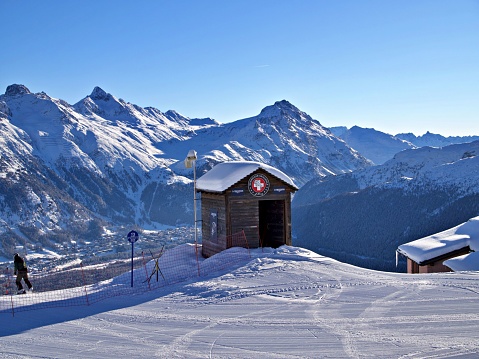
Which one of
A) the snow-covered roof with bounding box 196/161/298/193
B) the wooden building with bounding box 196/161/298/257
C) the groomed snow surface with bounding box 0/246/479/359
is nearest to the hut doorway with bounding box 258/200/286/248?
the wooden building with bounding box 196/161/298/257

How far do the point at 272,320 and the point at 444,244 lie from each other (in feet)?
61.8

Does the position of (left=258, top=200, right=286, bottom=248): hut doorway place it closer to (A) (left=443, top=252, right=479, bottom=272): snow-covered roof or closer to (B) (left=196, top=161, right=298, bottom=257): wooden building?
(B) (left=196, top=161, right=298, bottom=257): wooden building

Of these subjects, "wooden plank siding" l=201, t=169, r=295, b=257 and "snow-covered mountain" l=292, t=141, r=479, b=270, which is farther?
"snow-covered mountain" l=292, t=141, r=479, b=270

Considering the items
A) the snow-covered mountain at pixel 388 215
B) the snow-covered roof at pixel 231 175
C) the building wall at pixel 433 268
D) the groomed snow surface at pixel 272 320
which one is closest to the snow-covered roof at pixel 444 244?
the building wall at pixel 433 268

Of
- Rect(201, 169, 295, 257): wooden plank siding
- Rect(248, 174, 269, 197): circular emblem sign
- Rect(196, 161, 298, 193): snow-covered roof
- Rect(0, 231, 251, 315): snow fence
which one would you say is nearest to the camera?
Rect(0, 231, 251, 315): snow fence

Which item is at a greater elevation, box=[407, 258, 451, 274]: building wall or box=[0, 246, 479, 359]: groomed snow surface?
box=[0, 246, 479, 359]: groomed snow surface

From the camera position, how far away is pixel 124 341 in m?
12.5

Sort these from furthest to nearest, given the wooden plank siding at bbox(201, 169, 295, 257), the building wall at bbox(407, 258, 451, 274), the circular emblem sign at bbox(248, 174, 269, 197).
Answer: the building wall at bbox(407, 258, 451, 274) < the circular emblem sign at bbox(248, 174, 269, 197) < the wooden plank siding at bbox(201, 169, 295, 257)

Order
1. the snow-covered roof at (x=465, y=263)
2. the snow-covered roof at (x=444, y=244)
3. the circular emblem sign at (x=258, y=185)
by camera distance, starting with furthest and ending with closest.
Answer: the snow-covered roof at (x=444, y=244)
the circular emblem sign at (x=258, y=185)
the snow-covered roof at (x=465, y=263)

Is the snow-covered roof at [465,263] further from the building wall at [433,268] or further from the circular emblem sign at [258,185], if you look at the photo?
the circular emblem sign at [258,185]

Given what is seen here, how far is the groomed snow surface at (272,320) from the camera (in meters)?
11.2

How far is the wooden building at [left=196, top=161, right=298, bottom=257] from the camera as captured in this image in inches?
1035

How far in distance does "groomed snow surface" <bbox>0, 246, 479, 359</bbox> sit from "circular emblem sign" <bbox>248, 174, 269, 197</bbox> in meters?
7.47

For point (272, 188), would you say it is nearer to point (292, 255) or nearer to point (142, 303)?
point (292, 255)
